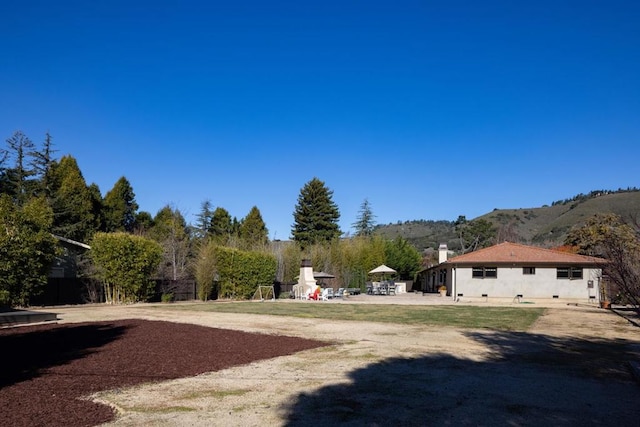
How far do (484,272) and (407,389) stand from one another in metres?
27.1

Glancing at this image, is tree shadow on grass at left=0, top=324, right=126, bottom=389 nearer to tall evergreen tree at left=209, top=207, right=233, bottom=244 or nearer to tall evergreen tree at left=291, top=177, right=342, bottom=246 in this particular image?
tall evergreen tree at left=209, top=207, right=233, bottom=244

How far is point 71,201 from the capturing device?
1286 inches

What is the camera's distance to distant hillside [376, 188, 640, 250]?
237ft

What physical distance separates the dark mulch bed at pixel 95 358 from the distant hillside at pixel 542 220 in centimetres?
5600

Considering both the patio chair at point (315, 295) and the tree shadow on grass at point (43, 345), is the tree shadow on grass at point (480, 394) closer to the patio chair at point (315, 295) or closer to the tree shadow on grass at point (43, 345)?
the tree shadow on grass at point (43, 345)

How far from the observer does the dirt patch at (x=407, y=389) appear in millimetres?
4945

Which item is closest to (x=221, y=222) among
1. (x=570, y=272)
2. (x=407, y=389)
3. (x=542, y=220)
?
(x=570, y=272)

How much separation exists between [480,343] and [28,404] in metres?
8.73

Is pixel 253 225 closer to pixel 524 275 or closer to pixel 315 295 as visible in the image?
pixel 315 295

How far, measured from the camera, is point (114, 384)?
243 inches

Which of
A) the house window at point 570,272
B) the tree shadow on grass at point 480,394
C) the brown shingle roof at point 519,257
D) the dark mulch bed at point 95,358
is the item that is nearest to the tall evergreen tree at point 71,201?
the dark mulch bed at point 95,358

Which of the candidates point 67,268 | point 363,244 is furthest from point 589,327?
point 363,244

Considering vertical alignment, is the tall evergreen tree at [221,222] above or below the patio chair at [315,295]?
above

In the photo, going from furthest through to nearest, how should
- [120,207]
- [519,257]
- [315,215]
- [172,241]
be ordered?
[315,215], [120,207], [172,241], [519,257]
